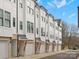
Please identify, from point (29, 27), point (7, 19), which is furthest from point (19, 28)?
point (7, 19)

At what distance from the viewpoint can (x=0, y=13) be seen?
3356cm

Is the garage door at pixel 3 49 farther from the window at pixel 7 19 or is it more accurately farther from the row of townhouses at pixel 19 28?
the window at pixel 7 19

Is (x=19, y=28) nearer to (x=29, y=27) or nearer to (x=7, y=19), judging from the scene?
(x=29, y=27)

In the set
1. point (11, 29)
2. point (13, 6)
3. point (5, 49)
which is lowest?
point (5, 49)

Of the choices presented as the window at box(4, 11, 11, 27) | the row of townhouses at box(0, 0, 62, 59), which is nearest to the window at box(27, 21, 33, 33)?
the row of townhouses at box(0, 0, 62, 59)

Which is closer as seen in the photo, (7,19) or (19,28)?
(7,19)

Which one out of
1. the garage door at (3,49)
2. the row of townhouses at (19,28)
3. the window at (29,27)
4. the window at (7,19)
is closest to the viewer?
the garage door at (3,49)

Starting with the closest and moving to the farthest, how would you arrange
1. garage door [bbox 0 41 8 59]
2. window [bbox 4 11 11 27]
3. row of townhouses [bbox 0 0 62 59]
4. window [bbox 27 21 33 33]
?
1. garage door [bbox 0 41 8 59]
2. row of townhouses [bbox 0 0 62 59]
3. window [bbox 4 11 11 27]
4. window [bbox 27 21 33 33]

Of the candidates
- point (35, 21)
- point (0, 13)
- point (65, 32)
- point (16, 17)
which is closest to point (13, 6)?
point (16, 17)

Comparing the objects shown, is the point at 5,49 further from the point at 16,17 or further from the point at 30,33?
the point at 30,33

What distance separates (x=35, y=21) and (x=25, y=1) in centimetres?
914

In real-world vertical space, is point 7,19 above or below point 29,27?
above

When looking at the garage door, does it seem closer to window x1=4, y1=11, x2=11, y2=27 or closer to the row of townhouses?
the row of townhouses

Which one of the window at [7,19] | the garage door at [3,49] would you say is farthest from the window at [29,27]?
the garage door at [3,49]
